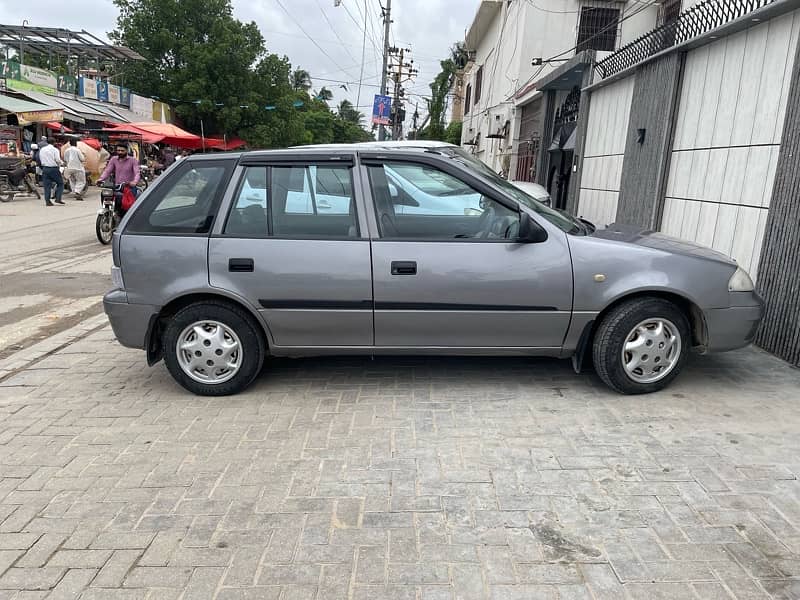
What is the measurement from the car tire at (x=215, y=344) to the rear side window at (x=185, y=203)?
569mm

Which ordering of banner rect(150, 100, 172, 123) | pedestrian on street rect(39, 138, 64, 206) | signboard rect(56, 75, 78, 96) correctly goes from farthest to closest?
banner rect(150, 100, 172, 123) < signboard rect(56, 75, 78, 96) < pedestrian on street rect(39, 138, 64, 206)

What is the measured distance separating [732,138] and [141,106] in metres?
37.3

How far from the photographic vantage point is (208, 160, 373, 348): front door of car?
418cm

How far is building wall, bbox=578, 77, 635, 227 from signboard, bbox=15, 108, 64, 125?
18.7m

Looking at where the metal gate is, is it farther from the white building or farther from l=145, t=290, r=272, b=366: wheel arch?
l=145, t=290, r=272, b=366: wheel arch

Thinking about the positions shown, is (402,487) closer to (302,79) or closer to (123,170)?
(123,170)

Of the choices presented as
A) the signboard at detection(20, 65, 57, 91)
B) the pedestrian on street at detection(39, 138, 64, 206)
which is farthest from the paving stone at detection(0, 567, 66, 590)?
the signboard at detection(20, 65, 57, 91)

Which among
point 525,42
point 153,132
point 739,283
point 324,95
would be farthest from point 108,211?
point 324,95

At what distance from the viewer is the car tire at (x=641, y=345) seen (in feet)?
13.7

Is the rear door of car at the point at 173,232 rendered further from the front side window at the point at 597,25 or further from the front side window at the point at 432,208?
the front side window at the point at 597,25

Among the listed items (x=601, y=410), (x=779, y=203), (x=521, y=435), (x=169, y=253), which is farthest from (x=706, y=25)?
(x=169, y=253)

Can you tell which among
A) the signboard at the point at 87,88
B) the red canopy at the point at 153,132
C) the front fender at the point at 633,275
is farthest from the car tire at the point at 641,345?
the signboard at the point at 87,88

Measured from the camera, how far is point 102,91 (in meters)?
31.9

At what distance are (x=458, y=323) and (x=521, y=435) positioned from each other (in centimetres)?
87
